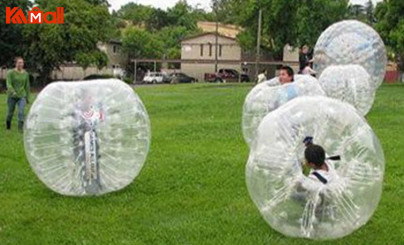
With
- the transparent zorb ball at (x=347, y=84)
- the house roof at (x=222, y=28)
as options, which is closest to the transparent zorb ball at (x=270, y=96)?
the transparent zorb ball at (x=347, y=84)

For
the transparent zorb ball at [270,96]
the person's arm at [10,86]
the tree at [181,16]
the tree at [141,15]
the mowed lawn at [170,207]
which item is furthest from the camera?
the tree at [141,15]

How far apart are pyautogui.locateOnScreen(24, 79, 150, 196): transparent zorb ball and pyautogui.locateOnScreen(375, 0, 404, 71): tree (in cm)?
2767

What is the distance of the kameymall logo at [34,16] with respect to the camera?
48.3m

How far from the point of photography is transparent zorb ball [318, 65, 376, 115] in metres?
12.8

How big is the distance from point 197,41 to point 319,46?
204 ft

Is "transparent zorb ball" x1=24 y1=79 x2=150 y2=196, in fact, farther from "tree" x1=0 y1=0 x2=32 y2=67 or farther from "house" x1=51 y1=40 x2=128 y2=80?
"house" x1=51 y1=40 x2=128 y2=80

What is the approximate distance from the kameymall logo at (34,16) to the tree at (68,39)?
52 centimetres

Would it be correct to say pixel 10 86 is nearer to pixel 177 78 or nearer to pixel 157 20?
pixel 177 78

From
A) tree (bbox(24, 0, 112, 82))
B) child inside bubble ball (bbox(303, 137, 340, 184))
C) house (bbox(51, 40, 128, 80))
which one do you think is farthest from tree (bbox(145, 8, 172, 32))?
child inside bubble ball (bbox(303, 137, 340, 184))

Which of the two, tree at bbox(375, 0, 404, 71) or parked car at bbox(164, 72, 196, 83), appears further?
parked car at bbox(164, 72, 196, 83)

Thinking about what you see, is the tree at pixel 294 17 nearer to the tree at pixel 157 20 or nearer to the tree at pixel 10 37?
the tree at pixel 10 37

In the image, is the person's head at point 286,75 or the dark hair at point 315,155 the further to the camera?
the person's head at point 286,75

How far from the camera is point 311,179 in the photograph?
5812 mm

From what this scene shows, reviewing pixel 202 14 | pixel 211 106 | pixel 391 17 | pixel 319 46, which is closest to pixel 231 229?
pixel 319 46
